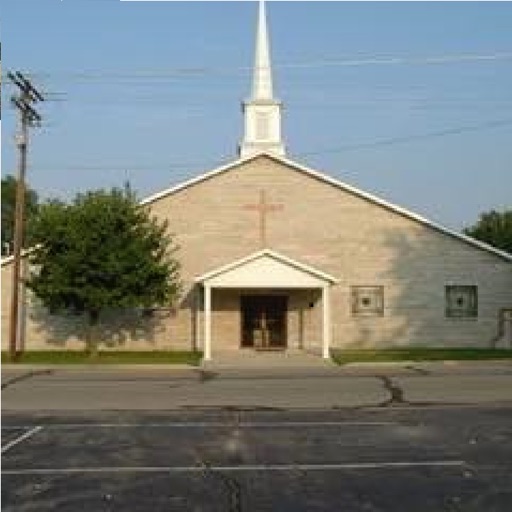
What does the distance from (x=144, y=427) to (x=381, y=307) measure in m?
26.0

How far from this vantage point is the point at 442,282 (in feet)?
137

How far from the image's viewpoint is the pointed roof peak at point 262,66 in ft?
159

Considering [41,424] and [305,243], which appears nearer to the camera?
[41,424]

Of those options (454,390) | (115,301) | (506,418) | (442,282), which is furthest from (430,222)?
(506,418)

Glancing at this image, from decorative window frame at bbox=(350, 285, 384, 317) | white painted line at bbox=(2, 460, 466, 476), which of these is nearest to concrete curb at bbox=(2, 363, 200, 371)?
decorative window frame at bbox=(350, 285, 384, 317)

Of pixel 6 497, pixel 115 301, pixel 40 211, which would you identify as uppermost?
pixel 40 211

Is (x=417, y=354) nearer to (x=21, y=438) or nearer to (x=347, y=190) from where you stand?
(x=347, y=190)

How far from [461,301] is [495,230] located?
56325 mm

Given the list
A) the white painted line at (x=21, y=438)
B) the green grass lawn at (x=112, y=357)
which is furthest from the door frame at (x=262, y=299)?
the white painted line at (x=21, y=438)

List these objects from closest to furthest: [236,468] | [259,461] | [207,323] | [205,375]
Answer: [236,468], [259,461], [205,375], [207,323]

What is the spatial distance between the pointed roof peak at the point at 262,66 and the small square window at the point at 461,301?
1183 cm

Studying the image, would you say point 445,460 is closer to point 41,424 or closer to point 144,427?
point 144,427

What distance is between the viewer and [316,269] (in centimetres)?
4097

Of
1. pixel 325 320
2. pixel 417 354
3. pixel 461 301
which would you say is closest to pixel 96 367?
pixel 325 320
